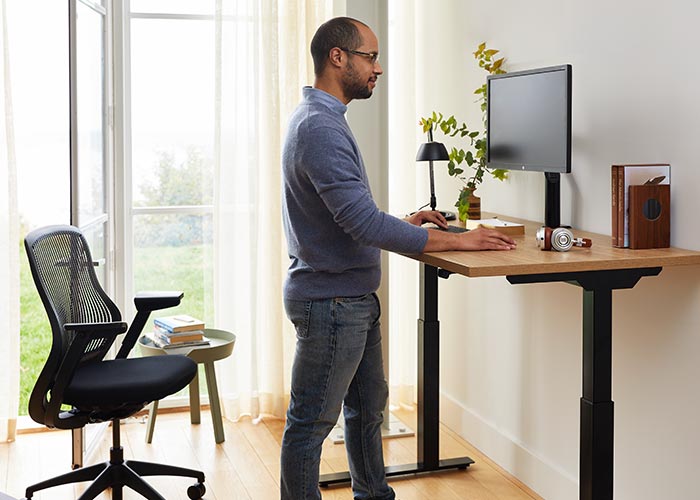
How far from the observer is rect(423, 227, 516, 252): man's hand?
2.66 m

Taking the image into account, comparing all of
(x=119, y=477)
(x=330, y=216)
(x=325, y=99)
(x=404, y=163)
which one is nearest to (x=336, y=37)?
(x=325, y=99)

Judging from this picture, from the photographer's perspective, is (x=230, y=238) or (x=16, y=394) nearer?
(x=16, y=394)

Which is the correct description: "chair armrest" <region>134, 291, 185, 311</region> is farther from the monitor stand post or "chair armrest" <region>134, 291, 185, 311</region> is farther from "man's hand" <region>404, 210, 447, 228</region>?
the monitor stand post

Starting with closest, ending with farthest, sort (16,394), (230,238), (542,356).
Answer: (542,356) < (16,394) < (230,238)

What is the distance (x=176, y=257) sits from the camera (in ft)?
18.7

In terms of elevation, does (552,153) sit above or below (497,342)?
above

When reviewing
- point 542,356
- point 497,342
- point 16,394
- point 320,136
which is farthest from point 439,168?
point 16,394

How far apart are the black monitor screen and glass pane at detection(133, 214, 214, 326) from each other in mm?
1729

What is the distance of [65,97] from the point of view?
3.70 metres

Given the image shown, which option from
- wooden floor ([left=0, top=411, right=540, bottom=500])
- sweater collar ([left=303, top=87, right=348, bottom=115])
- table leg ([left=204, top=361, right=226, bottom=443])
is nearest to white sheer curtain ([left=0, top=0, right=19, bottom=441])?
wooden floor ([left=0, top=411, right=540, bottom=500])

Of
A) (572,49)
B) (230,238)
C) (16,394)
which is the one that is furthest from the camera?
(230,238)

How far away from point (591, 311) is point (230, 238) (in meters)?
2.25

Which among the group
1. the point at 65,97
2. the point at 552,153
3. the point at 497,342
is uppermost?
the point at 65,97

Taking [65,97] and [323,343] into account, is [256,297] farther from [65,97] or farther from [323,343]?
[323,343]
